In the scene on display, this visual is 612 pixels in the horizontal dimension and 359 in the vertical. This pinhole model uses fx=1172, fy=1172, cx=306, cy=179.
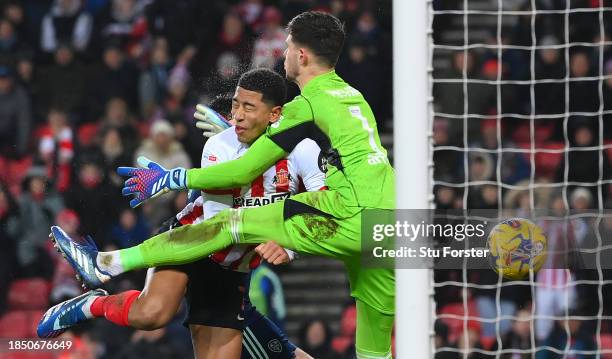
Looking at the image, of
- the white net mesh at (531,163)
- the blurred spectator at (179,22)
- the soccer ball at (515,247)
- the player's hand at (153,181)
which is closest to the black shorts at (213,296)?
the player's hand at (153,181)

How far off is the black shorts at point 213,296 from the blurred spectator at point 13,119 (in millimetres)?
5092

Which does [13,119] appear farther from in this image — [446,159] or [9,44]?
[446,159]

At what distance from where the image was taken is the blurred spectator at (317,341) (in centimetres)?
929

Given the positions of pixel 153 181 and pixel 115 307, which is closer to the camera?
pixel 153 181

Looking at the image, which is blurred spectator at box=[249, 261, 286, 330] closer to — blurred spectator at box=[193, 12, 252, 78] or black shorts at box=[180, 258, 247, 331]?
blurred spectator at box=[193, 12, 252, 78]

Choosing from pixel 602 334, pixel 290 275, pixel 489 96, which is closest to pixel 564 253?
pixel 602 334

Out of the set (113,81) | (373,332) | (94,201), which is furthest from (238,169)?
(113,81)

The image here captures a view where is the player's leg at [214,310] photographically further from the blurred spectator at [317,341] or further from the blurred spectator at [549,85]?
the blurred spectator at [549,85]

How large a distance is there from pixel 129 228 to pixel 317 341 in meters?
1.74

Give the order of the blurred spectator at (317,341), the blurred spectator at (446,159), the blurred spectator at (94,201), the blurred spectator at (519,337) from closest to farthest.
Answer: the blurred spectator at (519,337)
the blurred spectator at (94,201)
the blurred spectator at (317,341)
the blurred spectator at (446,159)

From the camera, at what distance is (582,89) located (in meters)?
9.27

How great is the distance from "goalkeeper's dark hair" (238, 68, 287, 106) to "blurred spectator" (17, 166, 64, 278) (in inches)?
176

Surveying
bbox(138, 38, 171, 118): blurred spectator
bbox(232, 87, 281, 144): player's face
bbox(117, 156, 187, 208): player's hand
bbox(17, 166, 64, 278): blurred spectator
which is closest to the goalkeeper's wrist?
bbox(117, 156, 187, 208): player's hand

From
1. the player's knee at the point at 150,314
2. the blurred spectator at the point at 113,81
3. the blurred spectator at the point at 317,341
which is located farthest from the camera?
the blurred spectator at the point at 113,81
